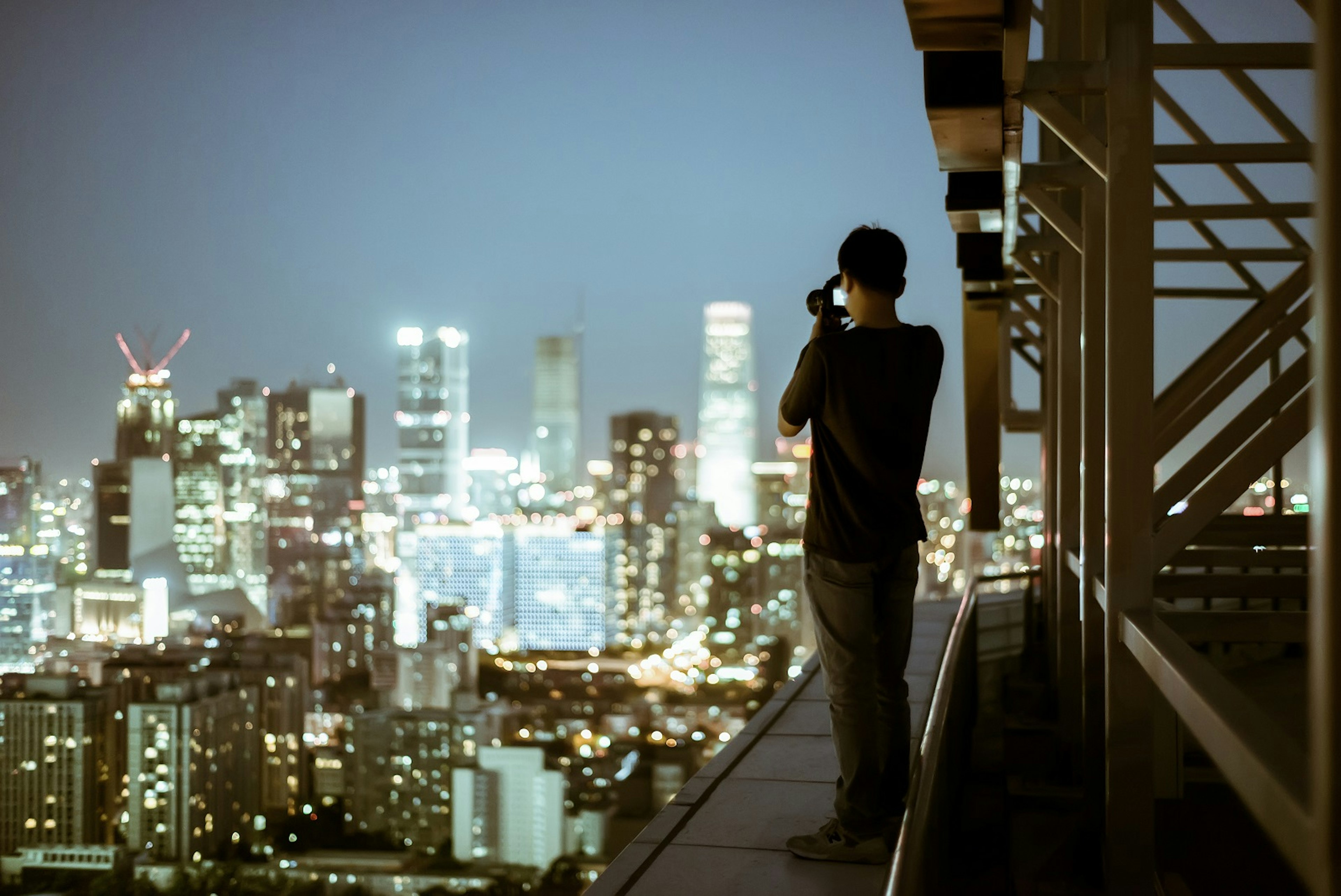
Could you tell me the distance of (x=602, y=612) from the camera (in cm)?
4359

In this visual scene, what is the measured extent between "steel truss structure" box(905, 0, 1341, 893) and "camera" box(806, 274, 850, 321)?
43 centimetres

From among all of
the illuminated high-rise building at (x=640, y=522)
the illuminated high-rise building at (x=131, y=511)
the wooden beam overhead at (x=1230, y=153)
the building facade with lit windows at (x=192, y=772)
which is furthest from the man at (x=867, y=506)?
the illuminated high-rise building at (x=640, y=522)

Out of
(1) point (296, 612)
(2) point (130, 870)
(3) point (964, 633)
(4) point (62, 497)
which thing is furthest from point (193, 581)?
(3) point (964, 633)

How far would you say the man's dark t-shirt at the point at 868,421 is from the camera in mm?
1884

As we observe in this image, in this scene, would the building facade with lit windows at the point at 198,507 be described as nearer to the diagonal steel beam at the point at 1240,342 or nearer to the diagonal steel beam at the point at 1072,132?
the diagonal steel beam at the point at 1240,342

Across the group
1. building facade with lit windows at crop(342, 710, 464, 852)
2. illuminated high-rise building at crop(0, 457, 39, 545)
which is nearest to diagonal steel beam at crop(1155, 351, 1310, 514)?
building facade with lit windows at crop(342, 710, 464, 852)

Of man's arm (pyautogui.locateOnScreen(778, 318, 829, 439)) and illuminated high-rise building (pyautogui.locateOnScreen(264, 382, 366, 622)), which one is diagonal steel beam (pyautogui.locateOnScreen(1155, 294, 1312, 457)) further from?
illuminated high-rise building (pyautogui.locateOnScreen(264, 382, 366, 622))

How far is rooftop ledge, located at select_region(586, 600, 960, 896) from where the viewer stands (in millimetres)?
1966

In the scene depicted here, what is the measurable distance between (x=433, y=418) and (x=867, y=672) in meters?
69.2

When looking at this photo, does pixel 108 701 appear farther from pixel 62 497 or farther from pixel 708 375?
pixel 708 375

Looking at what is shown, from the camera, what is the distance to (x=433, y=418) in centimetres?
6944

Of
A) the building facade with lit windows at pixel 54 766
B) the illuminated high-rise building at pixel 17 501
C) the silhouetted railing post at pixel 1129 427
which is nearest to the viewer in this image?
the silhouetted railing post at pixel 1129 427

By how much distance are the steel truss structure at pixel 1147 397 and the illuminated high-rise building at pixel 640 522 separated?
37.3 meters

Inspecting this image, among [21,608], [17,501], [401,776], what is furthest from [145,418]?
[401,776]
